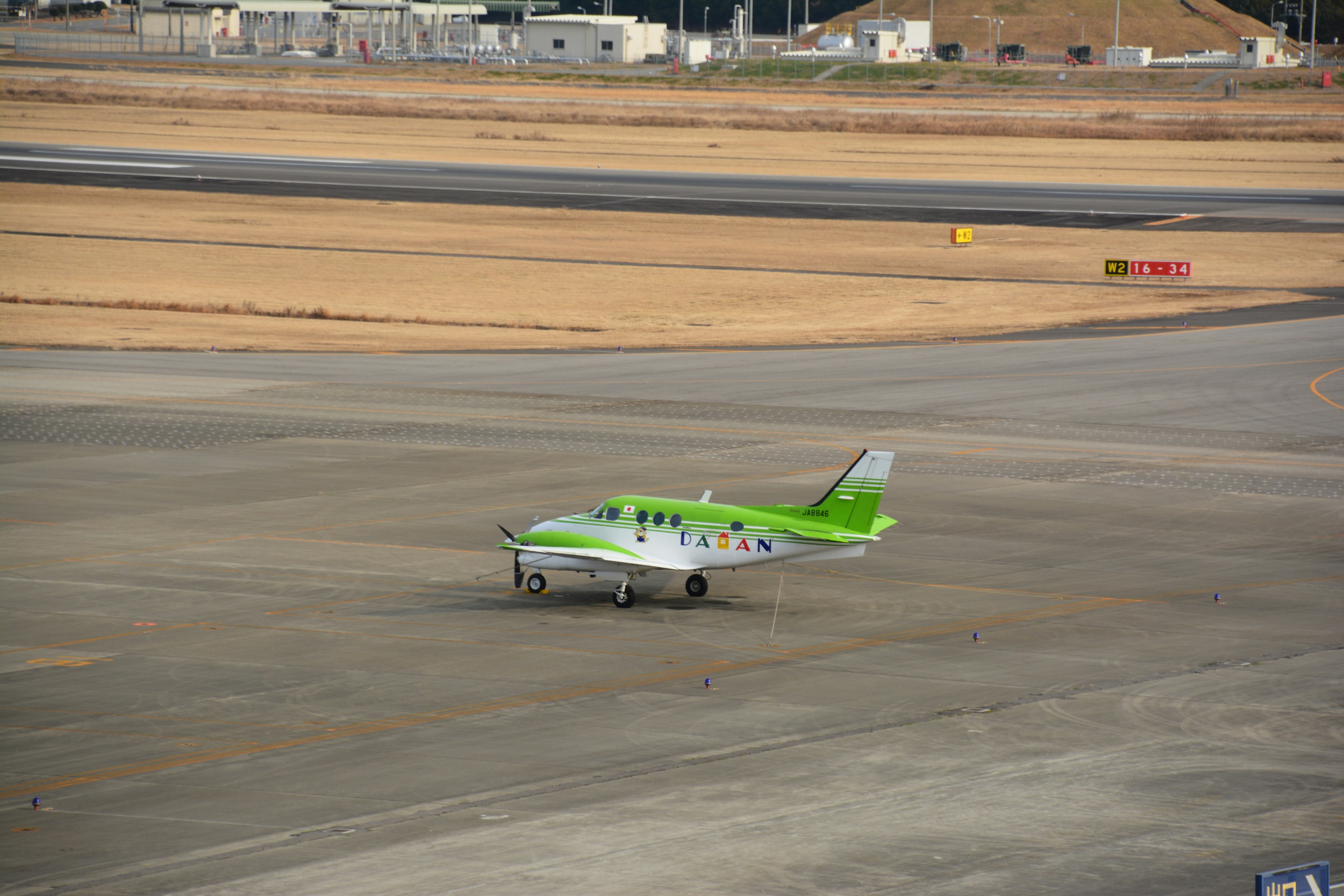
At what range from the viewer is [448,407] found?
64.2m

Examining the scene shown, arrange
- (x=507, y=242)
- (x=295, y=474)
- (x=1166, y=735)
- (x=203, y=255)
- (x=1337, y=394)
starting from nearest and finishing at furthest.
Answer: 1. (x=1166, y=735)
2. (x=295, y=474)
3. (x=1337, y=394)
4. (x=203, y=255)
5. (x=507, y=242)

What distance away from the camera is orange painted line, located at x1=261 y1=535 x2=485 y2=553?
139 ft

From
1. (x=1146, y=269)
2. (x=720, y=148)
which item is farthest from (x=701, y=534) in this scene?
(x=720, y=148)

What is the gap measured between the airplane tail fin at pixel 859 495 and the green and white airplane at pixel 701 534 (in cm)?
2

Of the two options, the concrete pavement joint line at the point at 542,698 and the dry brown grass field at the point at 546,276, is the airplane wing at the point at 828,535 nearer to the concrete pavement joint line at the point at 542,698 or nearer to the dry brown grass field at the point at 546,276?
the concrete pavement joint line at the point at 542,698

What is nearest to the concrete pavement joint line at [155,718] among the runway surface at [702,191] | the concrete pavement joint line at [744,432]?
the concrete pavement joint line at [744,432]

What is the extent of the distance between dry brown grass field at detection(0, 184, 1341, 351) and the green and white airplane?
148 ft

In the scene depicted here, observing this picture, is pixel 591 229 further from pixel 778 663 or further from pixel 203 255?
pixel 778 663

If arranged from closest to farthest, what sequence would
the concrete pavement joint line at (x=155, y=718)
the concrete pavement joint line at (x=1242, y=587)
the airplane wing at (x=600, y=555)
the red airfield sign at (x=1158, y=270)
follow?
the concrete pavement joint line at (x=155, y=718)
the airplane wing at (x=600, y=555)
the concrete pavement joint line at (x=1242, y=587)
the red airfield sign at (x=1158, y=270)

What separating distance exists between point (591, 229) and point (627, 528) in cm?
8497

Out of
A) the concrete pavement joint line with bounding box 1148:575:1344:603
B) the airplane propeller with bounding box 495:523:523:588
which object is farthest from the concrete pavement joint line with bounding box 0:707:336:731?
the concrete pavement joint line with bounding box 1148:575:1344:603

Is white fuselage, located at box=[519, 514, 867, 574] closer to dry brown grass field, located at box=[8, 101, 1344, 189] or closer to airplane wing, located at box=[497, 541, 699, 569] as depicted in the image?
airplane wing, located at box=[497, 541, 699, 569]

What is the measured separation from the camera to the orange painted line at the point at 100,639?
3300 cm

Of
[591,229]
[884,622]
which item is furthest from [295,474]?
[591,229]
